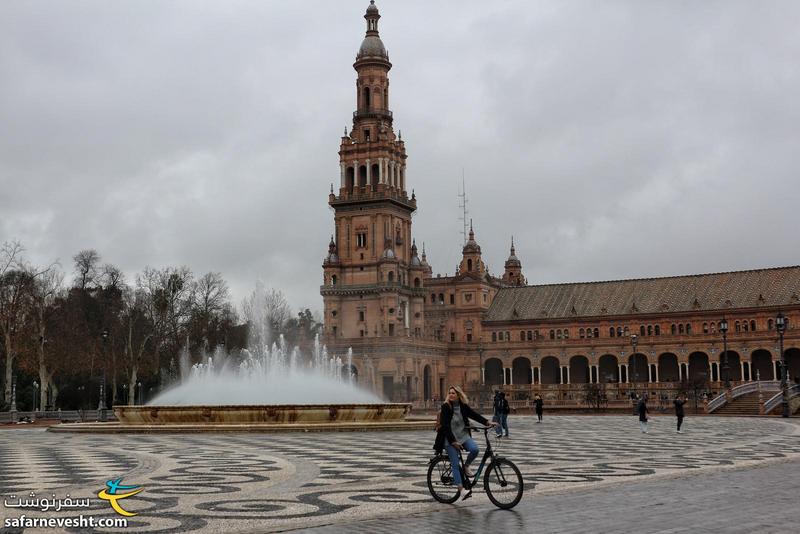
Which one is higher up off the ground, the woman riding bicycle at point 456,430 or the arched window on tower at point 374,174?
the arched window on tower at point 374,174

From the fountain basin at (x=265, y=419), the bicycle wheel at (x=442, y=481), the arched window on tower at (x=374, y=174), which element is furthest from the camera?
the arched window on tower at (x=374, y=174)

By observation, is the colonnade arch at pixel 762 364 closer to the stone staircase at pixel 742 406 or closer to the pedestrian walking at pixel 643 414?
the stone staircase at pixel 742 406

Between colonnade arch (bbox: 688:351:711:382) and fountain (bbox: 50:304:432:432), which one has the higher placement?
colonnade arch (bbox: 688:351:711:382)

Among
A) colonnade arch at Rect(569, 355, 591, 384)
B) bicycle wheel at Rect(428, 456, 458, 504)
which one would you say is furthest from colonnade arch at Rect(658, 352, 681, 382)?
bicycle wheel at Rect(428, 456, 458, 504)

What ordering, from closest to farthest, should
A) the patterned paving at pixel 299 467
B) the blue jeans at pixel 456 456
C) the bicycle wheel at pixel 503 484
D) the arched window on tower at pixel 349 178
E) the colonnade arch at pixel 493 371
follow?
the patterned paving at pixel 299 467 → the bicycle wheel at pixel 503 484 → the blue jeans at pixel 456 456 → the arched window on tower at pixel 349 178 → the colonnade arch at pixel 493 371

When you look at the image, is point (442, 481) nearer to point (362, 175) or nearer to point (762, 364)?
point (762, 364)

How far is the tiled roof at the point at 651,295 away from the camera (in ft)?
340

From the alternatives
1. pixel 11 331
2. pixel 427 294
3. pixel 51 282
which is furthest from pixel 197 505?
pixel 427 294

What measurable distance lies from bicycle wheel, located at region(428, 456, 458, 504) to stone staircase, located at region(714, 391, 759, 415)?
51.4 metres

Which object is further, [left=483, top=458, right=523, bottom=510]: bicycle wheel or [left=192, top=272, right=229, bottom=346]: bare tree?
[left=192, top=272, right=229, bottom=346]: bare tree

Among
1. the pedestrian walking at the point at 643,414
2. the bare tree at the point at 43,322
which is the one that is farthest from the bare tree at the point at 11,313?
the pedestrian walking at the point at 643,414

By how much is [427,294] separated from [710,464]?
98389 millimetres

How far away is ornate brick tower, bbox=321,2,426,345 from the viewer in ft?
363

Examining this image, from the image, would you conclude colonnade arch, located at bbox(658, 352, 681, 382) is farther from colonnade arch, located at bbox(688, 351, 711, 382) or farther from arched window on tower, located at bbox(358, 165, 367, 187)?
arched window on tower, located at bbox(358, 165, 367, 187)
